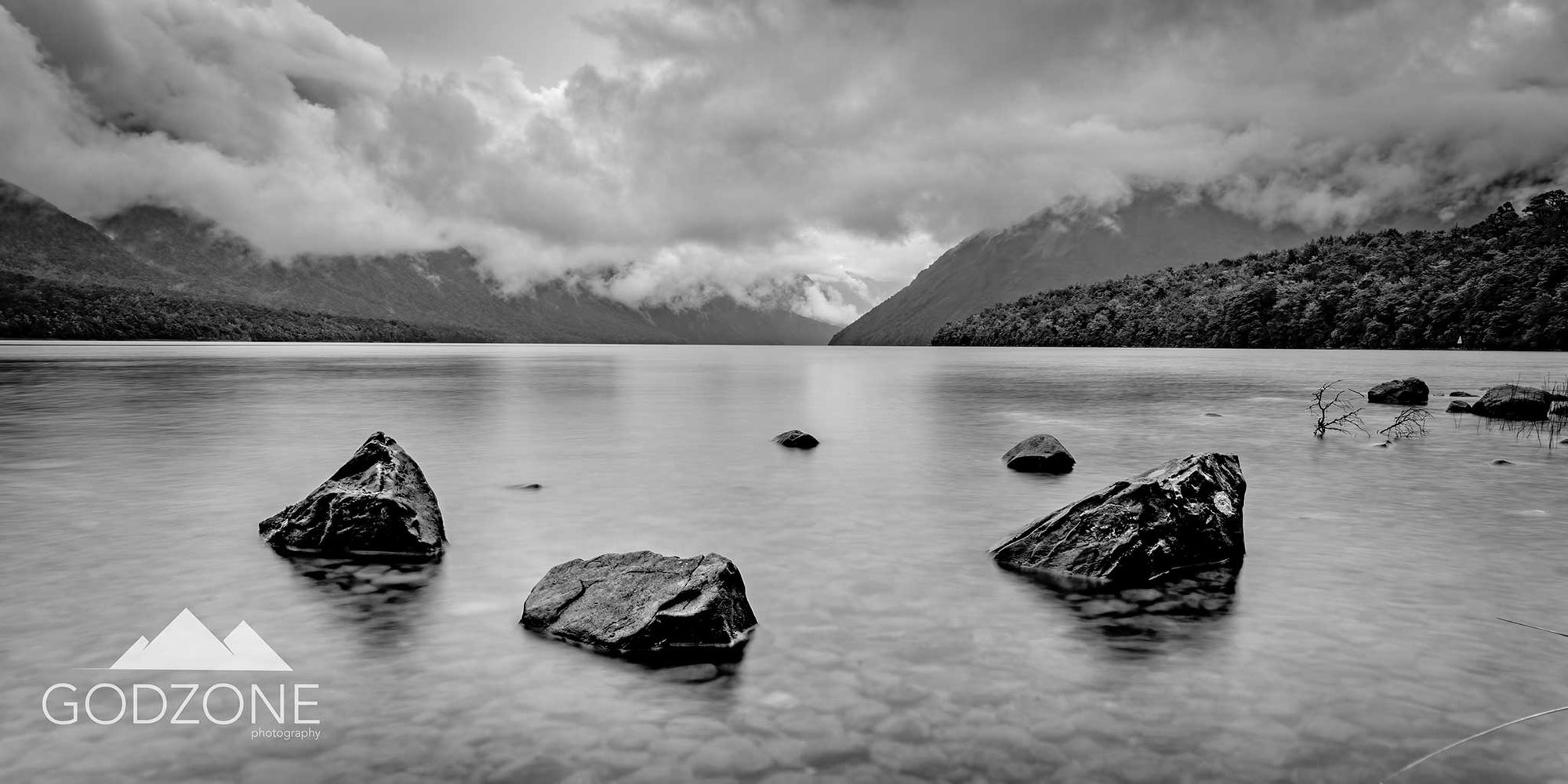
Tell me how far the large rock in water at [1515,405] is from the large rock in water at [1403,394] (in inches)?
205

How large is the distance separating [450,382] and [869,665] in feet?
207

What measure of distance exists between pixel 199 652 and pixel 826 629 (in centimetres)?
631

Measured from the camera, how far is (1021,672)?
327 inches

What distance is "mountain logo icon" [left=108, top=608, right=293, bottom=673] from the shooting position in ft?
27.6

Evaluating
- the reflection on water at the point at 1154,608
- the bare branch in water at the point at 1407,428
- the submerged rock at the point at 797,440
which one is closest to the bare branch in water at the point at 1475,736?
the reflection on water at the point at 1154,608

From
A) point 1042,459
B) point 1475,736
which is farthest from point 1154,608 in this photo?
point 1042,459

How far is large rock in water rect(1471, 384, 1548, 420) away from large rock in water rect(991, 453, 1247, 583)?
1241 inches

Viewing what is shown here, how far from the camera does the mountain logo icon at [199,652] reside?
27.6 feet

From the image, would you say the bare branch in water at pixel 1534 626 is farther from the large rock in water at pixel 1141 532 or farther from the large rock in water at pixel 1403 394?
the large rock in water at pixel 1403 394

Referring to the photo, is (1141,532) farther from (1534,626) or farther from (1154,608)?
(1534,626)

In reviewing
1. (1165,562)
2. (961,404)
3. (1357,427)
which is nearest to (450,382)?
(961,404)

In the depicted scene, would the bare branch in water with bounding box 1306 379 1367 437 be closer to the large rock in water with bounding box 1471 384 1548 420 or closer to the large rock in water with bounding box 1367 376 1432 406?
the large rock in water with bounding box 1367 376 1432 406

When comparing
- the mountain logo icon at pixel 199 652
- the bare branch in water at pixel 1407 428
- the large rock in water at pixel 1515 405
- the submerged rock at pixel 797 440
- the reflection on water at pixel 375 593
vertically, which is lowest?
the mountain logo icon at pixel 199 652

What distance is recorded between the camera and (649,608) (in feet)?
29.6
